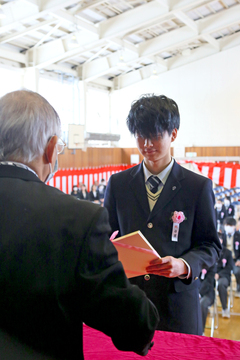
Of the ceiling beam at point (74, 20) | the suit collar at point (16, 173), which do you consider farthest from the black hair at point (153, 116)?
the ceiling beam at point (74, 20)

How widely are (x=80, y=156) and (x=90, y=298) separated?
9.71 metres

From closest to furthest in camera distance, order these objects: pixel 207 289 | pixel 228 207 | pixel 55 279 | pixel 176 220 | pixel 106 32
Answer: pixel 55 279
pixel 176 220
pixel 207 289
pixel 228 207
pixel 106 32

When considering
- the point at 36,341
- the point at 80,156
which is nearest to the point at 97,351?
the point at 36,341

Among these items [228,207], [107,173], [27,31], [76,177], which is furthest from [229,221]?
[27,31]

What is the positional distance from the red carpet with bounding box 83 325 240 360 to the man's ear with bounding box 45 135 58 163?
2.43 feet

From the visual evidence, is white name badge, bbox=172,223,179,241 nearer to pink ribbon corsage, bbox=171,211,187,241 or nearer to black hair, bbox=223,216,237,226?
pink ribbon corsage, bbox=171,211,187,241

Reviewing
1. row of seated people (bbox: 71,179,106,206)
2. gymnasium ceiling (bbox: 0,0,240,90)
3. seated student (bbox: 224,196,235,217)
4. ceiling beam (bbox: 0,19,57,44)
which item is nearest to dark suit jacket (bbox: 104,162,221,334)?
seated student (bbox: 224,196,235,217)

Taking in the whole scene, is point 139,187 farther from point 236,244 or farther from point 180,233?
point 236,244

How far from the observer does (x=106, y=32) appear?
32.3ft

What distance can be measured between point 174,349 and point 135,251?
39 centimetres

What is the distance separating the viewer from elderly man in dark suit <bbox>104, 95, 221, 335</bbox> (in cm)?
150

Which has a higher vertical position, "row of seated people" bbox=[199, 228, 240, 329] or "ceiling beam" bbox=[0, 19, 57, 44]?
"ceiling beam" bbox=[0, 19, 57, 44]

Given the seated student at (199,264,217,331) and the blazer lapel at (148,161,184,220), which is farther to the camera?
the seated student at (199,264,217,331)

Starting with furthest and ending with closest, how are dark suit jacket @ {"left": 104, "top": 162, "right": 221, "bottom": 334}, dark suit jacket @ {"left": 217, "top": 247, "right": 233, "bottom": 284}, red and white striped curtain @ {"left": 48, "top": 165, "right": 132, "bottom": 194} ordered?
red and white striped curtain @ {"left": 48, "top": 165, "right": 132, "bottom": 194} < dark suit jacket @ {"left": 217, "top": 247, "right": 233, "bottom": 284} < dark suit jacket @ {"left": 104, "top": 162, "right": 221, "bottom": 334}
